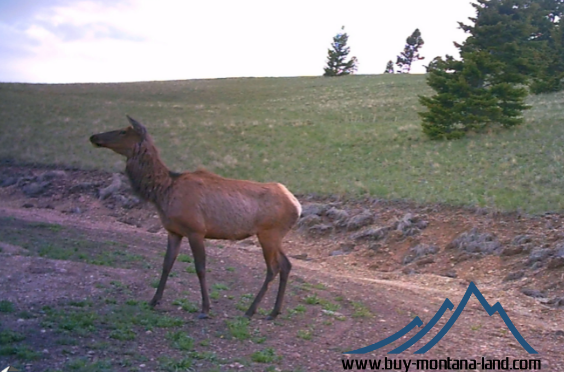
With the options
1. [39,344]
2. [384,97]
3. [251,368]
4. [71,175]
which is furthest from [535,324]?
[384,97]


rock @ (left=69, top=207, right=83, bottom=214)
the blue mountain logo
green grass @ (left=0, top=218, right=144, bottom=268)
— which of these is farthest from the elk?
rock @ (left=69, top=207, right=83, bottom=214)

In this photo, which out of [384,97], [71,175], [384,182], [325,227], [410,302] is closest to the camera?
[410,302]

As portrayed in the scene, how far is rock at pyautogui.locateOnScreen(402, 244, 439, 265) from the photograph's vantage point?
1459 centimetres

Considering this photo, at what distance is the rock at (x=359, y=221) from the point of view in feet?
55.5

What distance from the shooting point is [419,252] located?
14703mm

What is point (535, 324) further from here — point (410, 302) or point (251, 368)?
point (251, 368)

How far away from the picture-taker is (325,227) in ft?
56.3

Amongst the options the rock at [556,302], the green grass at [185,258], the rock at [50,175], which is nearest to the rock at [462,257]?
the rock at [556,302]

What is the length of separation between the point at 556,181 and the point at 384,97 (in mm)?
33323

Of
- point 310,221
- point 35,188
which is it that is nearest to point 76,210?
point 35,188

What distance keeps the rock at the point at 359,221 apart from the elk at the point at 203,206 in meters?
8.47

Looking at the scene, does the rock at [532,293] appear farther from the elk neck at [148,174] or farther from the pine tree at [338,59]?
the pine tree at [338,59]

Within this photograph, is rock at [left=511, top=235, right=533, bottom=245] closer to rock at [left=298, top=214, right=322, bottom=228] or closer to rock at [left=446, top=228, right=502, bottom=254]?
rock at [left=446, top=228, right=502, bottom=254]

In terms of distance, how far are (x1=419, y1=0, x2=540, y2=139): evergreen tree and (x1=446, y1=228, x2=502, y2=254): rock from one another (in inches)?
498
